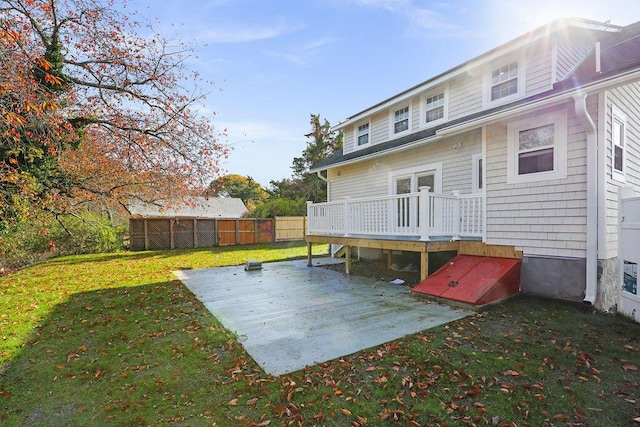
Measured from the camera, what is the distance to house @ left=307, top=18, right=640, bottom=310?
16.9 feet

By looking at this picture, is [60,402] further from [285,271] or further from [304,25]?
[304,25]

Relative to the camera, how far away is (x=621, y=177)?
571 centimetres

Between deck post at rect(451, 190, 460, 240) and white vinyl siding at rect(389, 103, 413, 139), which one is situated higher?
white vinyl siding at rect(389, 103, 413, 139)

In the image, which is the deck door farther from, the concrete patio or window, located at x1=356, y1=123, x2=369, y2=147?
window, located at x1=356, y1=123, x2=369, y2=147

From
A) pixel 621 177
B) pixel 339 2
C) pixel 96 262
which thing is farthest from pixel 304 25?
pixel 96 262

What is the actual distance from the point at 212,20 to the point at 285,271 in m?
7.61

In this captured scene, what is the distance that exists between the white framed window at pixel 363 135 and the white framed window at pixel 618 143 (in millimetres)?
7177

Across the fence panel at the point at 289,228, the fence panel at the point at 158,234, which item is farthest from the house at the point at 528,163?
the fence panel at the point at 289,228

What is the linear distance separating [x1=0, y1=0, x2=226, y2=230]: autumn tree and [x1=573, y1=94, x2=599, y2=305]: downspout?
9.14m

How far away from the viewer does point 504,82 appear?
25.4 feet

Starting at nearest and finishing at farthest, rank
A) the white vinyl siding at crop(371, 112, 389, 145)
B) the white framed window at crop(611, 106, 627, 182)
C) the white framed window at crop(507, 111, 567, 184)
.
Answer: the white framed window at crop(611, 106, 627, 182) → the white framed window at crop(507, 111, 567, 184) → the white vinyl siding at crop(371, 112, 389, 145)

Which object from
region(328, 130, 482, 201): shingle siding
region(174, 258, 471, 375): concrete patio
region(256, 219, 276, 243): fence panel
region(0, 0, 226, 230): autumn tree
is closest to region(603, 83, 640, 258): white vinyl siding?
region(328, 130, 482, 201): shingle siding

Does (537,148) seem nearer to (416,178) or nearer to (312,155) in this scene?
(416,178)

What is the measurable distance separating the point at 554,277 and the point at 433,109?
19.5 feet
